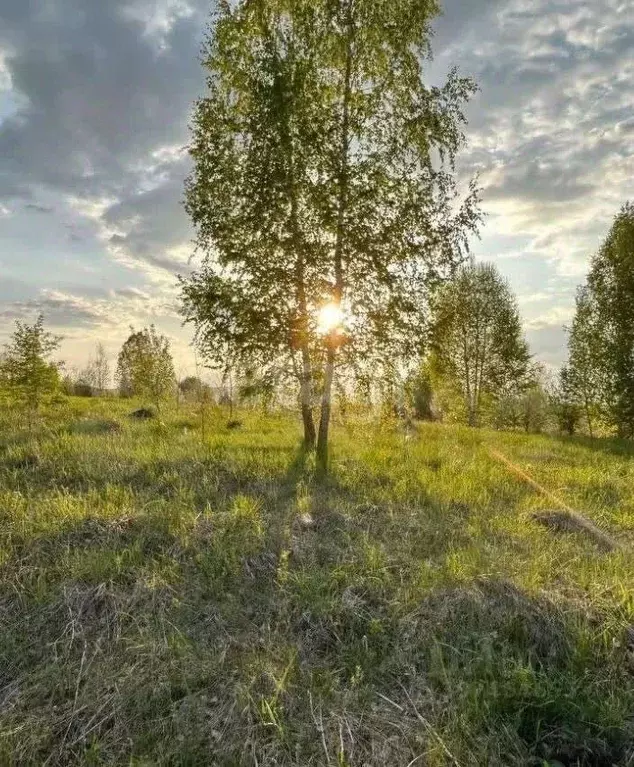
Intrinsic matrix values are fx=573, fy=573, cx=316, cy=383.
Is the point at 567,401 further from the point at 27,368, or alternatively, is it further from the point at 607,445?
the point at 27,368

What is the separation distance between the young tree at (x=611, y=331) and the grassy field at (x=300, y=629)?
20.8m

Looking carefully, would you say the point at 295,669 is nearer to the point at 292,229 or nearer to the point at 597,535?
the point at 597,535

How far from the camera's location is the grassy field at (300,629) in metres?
4.16

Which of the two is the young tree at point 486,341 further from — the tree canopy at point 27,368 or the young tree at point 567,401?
the tree canopy at point 27,368

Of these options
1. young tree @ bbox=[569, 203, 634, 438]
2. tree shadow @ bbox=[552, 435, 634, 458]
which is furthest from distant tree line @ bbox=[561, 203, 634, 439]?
tree shadow @ bbox=[552, 435, 634, 458]

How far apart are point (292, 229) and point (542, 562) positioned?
817cm

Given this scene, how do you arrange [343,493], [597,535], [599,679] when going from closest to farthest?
[599,679]
[597,535]
[343,493]

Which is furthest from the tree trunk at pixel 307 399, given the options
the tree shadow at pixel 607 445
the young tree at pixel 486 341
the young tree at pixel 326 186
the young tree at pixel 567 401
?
the young tree at pixel 486 341

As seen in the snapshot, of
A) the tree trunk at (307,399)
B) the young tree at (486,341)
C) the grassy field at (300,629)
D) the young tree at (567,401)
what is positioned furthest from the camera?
the young tree at (486,341)

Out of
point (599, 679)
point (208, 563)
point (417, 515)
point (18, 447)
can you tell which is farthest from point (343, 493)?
point (18, 447)

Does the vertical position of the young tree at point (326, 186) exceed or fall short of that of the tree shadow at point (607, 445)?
it exceeds it

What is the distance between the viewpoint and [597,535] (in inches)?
314

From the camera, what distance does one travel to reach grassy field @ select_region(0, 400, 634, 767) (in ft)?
13.7

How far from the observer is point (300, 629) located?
17.7ft
